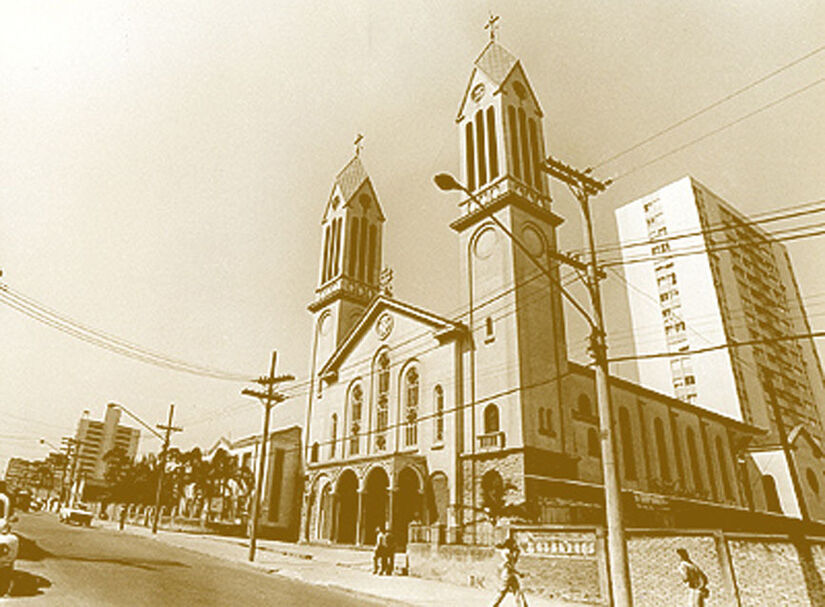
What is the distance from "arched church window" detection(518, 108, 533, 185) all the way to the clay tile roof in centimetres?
254

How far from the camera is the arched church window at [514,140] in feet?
103

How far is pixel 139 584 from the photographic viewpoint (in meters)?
12.7

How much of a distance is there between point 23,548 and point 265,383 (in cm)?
1193

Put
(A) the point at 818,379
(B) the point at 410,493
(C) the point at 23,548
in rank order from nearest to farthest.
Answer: (C) the point at 23,548 → (B) the point at 410,493 → (A) the point at 818,379

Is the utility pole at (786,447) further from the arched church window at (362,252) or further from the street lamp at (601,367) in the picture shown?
the arched church window at (362,252)

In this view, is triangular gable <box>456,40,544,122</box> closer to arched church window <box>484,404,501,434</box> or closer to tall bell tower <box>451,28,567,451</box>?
tall bell tower <box>451,28,567,451</box>

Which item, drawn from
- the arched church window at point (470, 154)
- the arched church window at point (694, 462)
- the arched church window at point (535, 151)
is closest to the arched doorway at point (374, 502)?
the arched church window at point (470, 154)

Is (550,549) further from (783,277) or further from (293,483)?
(783,277)

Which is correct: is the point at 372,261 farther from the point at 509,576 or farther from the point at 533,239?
the point at 509,576

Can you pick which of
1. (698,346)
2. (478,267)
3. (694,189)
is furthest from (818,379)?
(478,267)

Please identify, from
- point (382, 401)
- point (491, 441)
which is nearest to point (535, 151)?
point (491, 441)

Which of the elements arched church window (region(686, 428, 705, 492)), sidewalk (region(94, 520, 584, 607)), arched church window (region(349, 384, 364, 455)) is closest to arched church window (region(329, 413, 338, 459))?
arched church window (region(349, 384, 364, 455))

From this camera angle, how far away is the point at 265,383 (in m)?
27.6

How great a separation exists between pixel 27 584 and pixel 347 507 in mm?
23977
